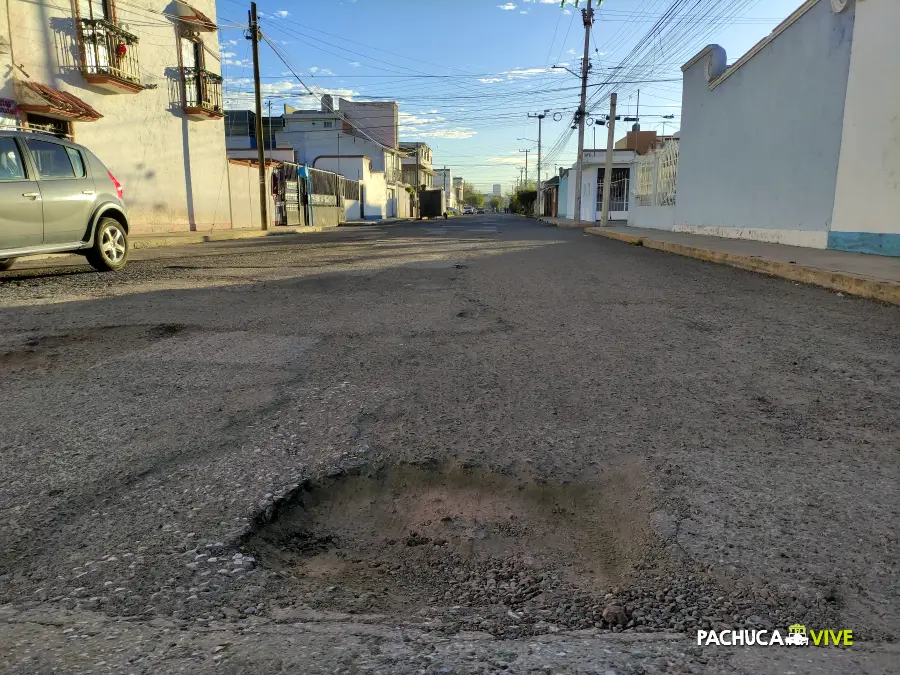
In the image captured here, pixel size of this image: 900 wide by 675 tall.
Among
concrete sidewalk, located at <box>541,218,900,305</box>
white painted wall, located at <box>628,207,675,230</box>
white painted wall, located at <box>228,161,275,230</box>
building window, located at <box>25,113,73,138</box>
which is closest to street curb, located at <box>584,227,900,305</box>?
concrete sidewalk, located at <box>541,218,900,305</box>

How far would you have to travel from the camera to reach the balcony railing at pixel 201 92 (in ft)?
63.5

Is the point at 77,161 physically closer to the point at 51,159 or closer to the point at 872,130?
the point at 51,159

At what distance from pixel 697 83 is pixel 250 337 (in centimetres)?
1896

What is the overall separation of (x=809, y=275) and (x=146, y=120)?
17.3m

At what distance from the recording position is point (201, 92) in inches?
784

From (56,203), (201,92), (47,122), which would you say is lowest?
(56,203)

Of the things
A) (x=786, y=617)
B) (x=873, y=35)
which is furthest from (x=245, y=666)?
(x=873, y=35)

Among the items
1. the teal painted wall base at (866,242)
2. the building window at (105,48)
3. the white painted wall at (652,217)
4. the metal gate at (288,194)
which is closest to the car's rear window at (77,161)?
the building window at (105,48)

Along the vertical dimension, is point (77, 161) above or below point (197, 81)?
below

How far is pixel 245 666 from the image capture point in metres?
1.38

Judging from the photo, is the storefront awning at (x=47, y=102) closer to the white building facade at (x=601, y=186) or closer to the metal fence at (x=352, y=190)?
the metal fence at (x=352, y=190)

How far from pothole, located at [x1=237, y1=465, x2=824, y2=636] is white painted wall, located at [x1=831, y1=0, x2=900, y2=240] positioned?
10.2 metres

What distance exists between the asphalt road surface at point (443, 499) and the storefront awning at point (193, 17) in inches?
694

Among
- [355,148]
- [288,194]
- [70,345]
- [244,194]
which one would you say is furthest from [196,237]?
[355,148]
